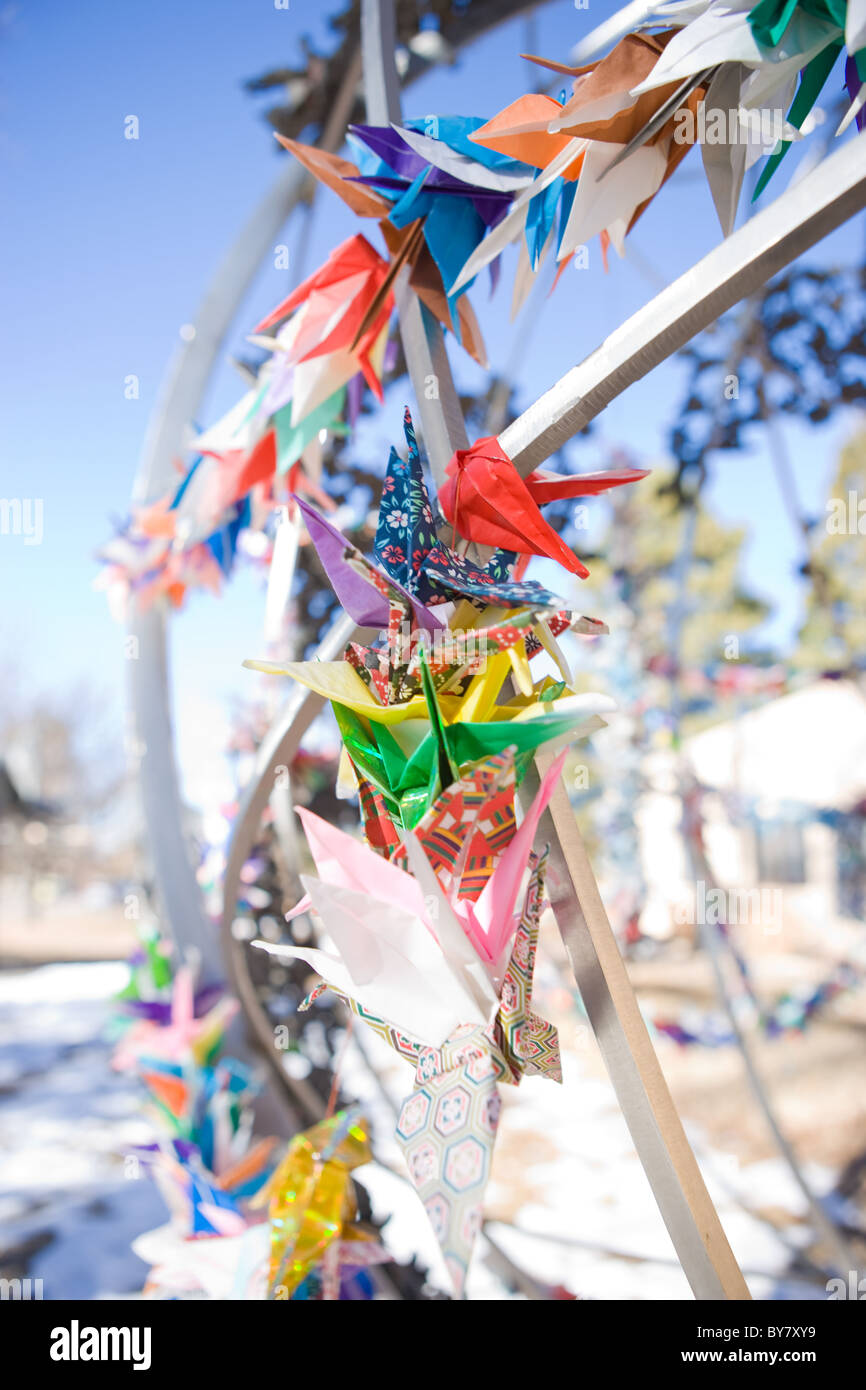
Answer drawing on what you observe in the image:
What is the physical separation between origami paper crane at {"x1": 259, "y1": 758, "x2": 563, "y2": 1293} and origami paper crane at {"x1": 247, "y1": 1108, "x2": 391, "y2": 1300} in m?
0.43

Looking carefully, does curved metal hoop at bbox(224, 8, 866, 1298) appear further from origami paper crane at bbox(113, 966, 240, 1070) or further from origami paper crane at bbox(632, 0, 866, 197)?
origami paper crane at bbox(113, 966, 240, 1070)

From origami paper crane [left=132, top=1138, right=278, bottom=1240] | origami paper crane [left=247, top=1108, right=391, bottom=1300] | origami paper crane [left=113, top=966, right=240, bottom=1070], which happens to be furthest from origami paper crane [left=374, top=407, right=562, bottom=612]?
origami paper crane [left=113, top=966, right=240, bottom=1070]

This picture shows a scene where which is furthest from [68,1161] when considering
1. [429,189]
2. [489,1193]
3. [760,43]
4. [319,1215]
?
[760,43]

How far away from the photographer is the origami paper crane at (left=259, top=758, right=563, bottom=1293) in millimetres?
320

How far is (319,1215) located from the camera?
682mm

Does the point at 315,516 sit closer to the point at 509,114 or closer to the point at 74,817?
the point at 509,114

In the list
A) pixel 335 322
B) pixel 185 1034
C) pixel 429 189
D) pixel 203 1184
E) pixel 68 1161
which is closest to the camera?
pixel 429 189

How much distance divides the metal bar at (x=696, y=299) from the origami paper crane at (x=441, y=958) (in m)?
0.17

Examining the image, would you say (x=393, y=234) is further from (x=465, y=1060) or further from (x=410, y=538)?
(x=465, y=1060)

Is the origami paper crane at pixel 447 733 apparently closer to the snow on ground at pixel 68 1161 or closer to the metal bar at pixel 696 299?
the metal bar at pixel 696 299

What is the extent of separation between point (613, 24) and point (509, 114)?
21 centimetres

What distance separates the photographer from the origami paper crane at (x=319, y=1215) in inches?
26.2

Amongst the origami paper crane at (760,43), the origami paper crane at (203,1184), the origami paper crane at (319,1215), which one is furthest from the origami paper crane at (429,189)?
the origami paper crane at (203,1184)

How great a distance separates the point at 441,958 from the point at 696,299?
282 millimetres
